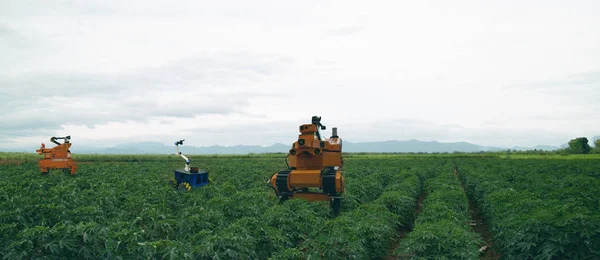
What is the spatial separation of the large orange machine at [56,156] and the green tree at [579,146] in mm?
109081

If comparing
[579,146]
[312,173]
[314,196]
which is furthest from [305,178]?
[579,146]

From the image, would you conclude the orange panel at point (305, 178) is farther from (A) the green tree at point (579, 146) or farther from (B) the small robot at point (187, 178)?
(A) the green tree at point (579, 146)

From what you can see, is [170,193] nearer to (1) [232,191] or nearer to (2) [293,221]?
(1) [232,191]

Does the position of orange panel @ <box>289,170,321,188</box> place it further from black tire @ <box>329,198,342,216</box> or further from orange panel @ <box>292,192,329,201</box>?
black tire @ <box>329,198,342,216</box>

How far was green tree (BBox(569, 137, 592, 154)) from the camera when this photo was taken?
8751 cm

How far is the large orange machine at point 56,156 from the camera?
26969mm

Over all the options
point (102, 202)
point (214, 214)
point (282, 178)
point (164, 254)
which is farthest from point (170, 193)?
point (164, 254)

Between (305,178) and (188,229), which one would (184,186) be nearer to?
(305,178)

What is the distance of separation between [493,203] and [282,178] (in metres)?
8.69

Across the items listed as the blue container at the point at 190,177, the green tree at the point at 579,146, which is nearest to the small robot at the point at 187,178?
the blue container at the point at 190,177

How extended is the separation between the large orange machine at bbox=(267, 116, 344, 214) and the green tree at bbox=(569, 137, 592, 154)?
3996 inches

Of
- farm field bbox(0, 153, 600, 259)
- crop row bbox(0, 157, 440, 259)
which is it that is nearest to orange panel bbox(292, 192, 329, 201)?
crop row bbox(0, 157, 440, 259)

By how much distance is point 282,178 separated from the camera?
14.3 metres

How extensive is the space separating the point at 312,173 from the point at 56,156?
24.6 m
